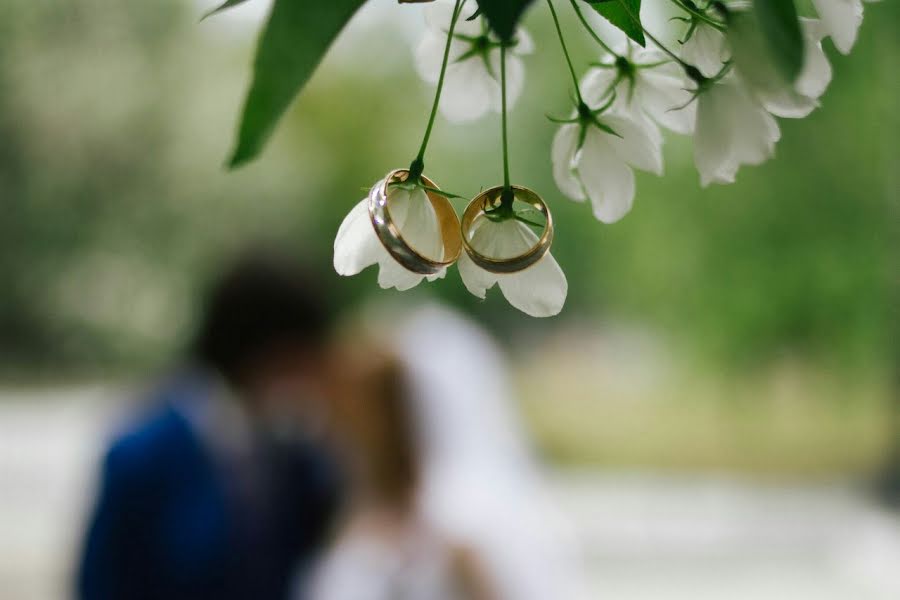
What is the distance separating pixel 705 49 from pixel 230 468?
4.02ft

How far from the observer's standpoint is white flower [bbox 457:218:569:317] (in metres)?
0.29

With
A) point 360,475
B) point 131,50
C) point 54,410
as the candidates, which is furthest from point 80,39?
point 360,475

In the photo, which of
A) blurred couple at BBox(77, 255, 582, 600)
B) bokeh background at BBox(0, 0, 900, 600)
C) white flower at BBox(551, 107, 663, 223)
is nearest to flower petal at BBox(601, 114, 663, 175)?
white flower at BBox(551, 107, 663, 223)

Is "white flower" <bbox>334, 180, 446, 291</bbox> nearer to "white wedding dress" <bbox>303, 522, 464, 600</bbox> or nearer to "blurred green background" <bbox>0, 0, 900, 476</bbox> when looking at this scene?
"white wedding dress" <bbox>303, 522, 464, 600</bbox>

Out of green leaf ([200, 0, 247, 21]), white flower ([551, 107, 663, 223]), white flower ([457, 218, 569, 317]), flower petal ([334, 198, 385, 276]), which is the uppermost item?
white flower ([551, 107, 663, 223])

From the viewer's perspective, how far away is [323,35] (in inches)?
10.3

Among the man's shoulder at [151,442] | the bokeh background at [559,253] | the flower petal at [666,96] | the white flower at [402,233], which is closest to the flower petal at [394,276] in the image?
the white flower at [402,233]

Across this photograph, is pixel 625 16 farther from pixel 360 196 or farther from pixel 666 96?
pixel 360 196

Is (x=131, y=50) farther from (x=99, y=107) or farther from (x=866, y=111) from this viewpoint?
(x=866, y=111)

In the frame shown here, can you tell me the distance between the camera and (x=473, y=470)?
1729mm

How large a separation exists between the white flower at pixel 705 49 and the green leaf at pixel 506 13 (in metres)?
0.07

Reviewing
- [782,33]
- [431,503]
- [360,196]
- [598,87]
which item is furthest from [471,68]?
[360,196]

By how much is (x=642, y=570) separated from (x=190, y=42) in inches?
174

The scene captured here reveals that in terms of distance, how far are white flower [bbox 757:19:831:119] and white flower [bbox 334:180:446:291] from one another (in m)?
0.10
